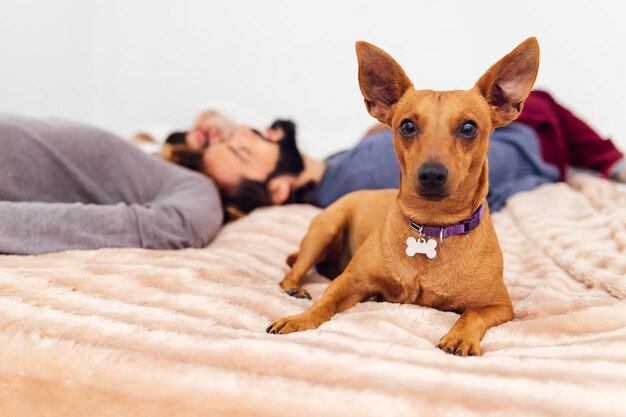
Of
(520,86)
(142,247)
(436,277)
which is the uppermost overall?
(520,86)

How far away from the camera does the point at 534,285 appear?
193cm

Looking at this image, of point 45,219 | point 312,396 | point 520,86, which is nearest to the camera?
point 312,396

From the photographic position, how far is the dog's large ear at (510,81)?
156 centimetres

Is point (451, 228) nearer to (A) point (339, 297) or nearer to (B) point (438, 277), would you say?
(B) point (438, 277)

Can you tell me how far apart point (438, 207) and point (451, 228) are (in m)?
0.07

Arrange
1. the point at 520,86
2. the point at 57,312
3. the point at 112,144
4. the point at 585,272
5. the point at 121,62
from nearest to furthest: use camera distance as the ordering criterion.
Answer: the point at 57,312
the point at 520,86
the point at 585,272
the point at 112,144
the point at 121,62

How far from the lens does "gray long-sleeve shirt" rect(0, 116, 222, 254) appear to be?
2.15 metres

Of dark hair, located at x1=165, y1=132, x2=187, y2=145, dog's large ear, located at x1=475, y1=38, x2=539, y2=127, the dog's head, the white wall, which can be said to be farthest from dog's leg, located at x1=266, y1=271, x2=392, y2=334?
the white wall

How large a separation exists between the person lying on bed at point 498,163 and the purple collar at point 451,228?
4.00ft

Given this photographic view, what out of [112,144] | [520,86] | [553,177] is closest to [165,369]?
[520,86]

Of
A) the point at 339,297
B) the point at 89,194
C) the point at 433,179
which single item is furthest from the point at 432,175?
the point at 89,194

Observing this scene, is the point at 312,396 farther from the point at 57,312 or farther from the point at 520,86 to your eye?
the point at 520,86

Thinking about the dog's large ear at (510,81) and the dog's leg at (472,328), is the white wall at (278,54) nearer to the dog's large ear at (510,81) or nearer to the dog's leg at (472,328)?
the dog's large ear at (510,81)

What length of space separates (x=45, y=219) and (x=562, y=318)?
1827mm
